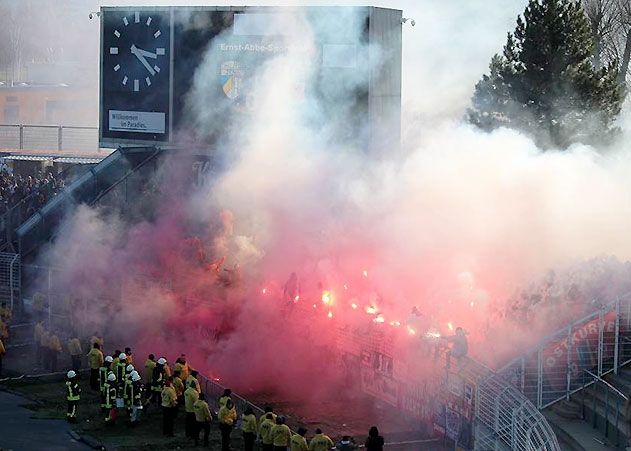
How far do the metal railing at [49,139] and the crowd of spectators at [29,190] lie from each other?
297 inches

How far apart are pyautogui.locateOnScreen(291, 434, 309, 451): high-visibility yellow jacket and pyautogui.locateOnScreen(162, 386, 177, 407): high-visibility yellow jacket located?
2573mm

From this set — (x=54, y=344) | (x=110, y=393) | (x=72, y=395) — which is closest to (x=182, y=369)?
(x=110, y=393)

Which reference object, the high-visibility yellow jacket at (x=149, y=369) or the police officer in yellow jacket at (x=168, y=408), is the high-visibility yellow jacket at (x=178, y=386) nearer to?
the police officer in yellow jacket at (x=168, y=408)

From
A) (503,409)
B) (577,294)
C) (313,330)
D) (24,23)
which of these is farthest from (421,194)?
(24,23)

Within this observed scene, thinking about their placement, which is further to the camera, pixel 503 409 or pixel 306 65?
pixel 306 65

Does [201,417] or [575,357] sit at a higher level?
[575,357]

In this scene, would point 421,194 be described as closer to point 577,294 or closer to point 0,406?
point 577,294

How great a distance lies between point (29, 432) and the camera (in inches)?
679

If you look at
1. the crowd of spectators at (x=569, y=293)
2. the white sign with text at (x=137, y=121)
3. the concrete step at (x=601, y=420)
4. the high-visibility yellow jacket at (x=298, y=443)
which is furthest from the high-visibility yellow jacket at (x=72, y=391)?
the white sign with text at (x=137, y=121)

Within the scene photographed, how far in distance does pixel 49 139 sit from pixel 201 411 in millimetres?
26688

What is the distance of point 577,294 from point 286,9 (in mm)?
9676

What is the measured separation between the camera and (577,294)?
56.6ft

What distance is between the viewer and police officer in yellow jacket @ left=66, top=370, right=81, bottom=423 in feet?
57.5

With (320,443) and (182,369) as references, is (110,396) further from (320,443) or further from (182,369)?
(320,443)
